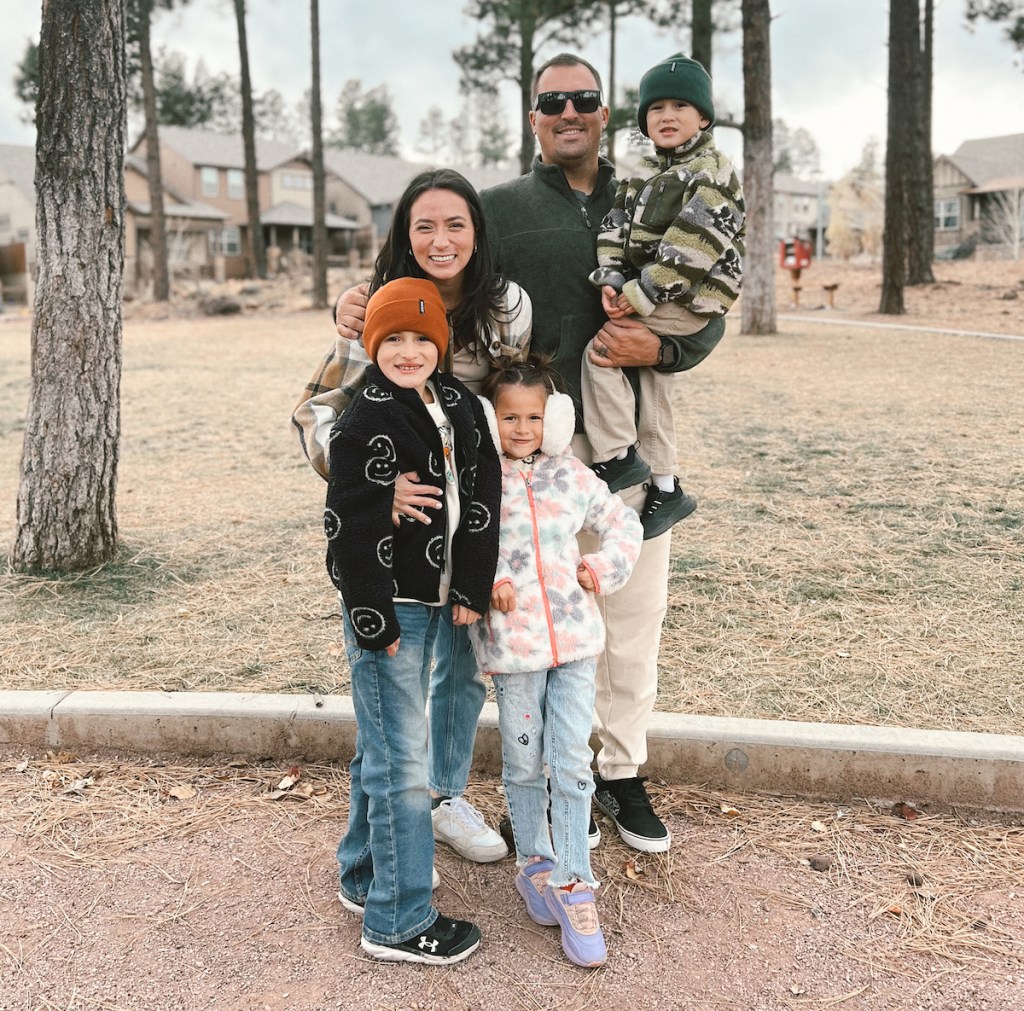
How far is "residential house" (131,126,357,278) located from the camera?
47844 mm

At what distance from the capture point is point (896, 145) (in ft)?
57.3

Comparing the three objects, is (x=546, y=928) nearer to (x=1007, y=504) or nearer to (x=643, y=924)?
(x=643, y=924)

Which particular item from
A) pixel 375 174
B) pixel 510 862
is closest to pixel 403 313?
pixel 510 862

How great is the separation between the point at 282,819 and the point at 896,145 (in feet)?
58.5

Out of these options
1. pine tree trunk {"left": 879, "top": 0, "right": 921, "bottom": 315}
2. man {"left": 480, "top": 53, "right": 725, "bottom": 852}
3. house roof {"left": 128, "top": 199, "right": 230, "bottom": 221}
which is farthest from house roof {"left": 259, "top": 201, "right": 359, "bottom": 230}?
man {"left": 480, "top": 53, "right": 725, "bottom": 852}

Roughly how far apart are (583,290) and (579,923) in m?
1.66

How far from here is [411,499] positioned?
7.47ft

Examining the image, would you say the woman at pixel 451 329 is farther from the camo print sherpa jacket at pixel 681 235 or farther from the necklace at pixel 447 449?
the camo print sherpa jacket at pixel 681 235

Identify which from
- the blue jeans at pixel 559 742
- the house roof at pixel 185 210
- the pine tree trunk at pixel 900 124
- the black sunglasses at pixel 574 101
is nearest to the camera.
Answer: the blue jeans at pixel 559 742

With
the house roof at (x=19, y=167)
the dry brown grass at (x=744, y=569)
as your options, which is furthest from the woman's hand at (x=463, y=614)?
the house roof at (x=19, y=167)

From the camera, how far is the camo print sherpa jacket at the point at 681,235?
2.65 metres

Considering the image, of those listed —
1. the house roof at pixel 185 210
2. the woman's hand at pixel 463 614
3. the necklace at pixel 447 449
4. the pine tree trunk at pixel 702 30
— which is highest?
the house roof at pixel 185 210

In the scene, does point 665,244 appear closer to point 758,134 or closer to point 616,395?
point 616,395

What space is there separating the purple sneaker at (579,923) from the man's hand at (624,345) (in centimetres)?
136
